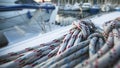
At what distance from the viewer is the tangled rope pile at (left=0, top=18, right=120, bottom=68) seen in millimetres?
1492

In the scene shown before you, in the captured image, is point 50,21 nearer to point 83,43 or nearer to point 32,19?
point 32,19

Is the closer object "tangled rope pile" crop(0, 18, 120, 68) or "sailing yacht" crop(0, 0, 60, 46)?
"tangled rope pile" crop(0, 18, 120, 68)

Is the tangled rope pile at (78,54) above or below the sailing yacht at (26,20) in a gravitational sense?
above

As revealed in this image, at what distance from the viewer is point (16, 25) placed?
7.12 meters

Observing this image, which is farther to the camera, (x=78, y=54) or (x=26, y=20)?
(x=26, y=20)

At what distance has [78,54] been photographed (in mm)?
1828

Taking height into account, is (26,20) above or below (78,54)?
below

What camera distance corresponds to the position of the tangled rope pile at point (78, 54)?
1.49 m

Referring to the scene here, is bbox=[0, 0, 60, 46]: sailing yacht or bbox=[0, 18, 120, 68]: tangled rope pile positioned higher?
bbox=[0, 18, 120, 68]: tangled rope pile

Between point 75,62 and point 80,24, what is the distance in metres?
0.75

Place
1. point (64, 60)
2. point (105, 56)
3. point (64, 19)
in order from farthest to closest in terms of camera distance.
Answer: point (64, 19) → point (64, 60) → point (105, 56)

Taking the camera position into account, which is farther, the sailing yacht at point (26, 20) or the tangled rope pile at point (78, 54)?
the sailing yacht at point (26, 20)

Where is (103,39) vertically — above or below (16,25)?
above

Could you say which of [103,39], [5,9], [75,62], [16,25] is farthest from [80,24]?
[16,25]
